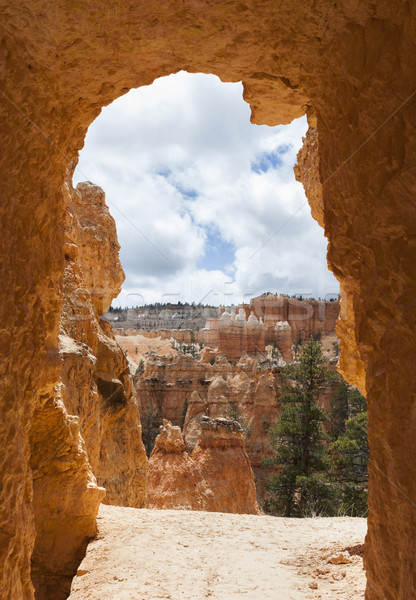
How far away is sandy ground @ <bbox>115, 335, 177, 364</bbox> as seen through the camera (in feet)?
189

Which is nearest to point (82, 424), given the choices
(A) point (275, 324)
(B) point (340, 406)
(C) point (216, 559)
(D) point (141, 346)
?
(C) point (216, 559)

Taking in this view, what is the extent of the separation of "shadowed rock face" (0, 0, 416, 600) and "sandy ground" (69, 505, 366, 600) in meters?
1.72

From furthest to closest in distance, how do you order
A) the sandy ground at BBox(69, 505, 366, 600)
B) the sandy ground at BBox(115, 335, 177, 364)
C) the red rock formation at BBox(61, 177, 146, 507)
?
the sandy ground at BBox(115, 335, 177, 364) < the red rock formation at BBox(61, 177, 146, 507) < the sandy ground at BBox(69, 505, 366, 600)

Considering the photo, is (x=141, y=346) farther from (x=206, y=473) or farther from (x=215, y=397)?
(x=206, y=473)

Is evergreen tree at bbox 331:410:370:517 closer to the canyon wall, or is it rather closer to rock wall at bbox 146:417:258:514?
rock wall at bbox 146:417:258:514

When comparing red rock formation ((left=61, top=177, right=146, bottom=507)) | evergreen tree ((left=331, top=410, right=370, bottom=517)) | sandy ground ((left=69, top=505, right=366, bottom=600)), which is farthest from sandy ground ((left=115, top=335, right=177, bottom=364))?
sandy ground ((left=69, top=505, right=366, bottom=600))

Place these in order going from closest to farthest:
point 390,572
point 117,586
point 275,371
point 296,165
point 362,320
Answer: point 390,572 < point 362,320 < point 117,586 < point 296,165 < point 275,371

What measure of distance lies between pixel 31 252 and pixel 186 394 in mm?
26210

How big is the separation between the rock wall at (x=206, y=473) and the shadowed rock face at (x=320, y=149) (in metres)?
11.6

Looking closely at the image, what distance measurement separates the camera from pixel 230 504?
14031mm

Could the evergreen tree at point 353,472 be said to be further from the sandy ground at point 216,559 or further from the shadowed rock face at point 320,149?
the shadowed rock face at point 320,149

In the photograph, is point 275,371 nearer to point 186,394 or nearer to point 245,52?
point 186,394

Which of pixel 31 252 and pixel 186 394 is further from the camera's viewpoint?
pixel 186 394

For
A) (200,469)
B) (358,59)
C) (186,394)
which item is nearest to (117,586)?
(358,59)
